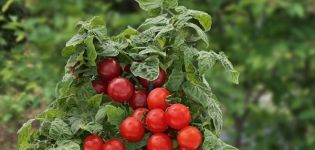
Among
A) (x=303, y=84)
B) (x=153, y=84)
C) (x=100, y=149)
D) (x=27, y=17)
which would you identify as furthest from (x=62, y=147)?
(x=303, y=84)

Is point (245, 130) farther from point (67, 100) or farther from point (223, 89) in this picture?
point (67, 100)

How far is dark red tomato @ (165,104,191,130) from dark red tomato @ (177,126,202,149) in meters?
0.02

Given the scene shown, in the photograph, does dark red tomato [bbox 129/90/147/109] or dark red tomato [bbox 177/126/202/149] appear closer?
dark red tomato [bbox 177/126/202/149]

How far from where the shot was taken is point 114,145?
1.93 m

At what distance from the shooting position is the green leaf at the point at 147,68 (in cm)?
193

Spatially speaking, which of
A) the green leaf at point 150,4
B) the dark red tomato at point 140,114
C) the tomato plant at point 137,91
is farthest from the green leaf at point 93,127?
the green leaf at point 150,4

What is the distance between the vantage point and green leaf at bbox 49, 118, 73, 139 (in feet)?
6.46

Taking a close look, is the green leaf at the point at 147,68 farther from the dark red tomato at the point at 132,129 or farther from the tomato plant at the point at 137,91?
the dark red tomato at the point at 132,129

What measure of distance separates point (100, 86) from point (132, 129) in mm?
198

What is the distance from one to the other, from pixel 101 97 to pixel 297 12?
10.5 ft

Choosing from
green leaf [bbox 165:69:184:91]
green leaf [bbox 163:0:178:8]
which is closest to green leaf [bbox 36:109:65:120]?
green leaf [bbox 165:69:184:91]

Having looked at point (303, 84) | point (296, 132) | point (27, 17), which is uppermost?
point (27, 17)

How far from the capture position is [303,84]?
5.99m

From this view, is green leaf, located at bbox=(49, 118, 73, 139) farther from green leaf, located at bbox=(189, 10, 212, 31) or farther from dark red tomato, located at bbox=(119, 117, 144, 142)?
green leaf, located at bbox=(189, 10, 212, 31)
